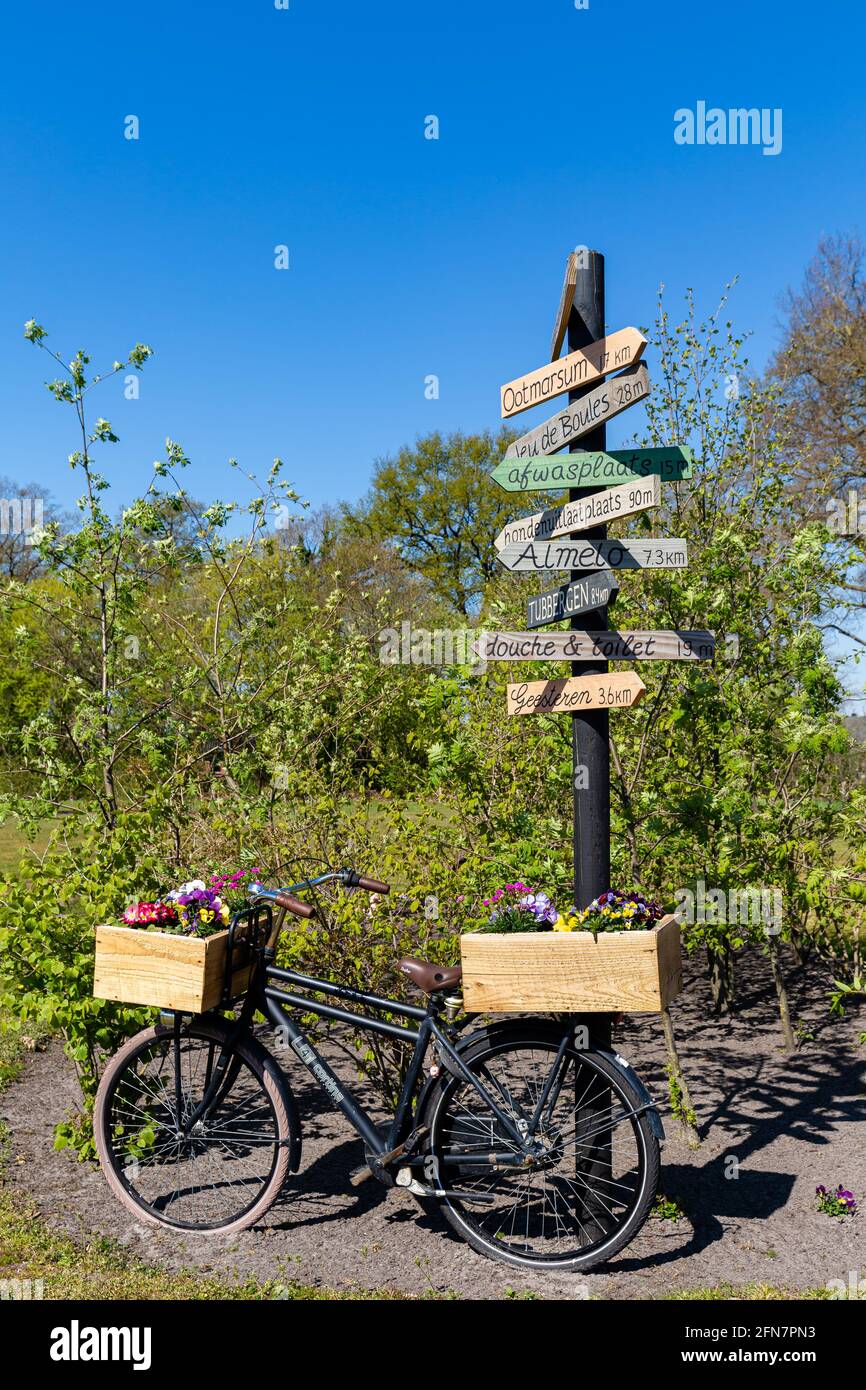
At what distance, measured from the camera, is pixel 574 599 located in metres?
3.93

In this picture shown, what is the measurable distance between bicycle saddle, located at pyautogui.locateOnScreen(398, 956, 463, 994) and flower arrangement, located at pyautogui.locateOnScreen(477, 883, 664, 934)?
203 mm

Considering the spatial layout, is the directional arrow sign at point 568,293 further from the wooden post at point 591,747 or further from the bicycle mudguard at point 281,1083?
the bicycle mudguard at point 281,1083

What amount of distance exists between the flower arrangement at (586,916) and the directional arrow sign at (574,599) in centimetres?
104

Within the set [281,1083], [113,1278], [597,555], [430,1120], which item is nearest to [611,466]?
[597,555]

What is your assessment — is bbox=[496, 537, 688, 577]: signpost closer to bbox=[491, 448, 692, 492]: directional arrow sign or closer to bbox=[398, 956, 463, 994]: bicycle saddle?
bbox=[491, 448, 692, 492]: directional arrow sign

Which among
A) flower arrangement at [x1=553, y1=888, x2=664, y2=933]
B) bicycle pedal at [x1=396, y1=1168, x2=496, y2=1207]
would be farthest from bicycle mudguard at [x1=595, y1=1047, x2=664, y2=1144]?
bicycle pedal at [x1=396, y1=1168, x2=496, y2=1207]

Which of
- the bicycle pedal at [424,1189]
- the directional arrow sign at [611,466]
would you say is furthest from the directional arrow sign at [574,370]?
the bicycle pedal at [424,1189]

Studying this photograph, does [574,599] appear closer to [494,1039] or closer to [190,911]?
[494,1039]

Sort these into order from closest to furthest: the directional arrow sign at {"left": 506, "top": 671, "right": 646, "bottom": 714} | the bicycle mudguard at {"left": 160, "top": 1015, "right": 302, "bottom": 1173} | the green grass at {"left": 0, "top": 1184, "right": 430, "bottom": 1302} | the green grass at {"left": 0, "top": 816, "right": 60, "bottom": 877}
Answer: the green grass at {"left": 0, "top": 1184, "right": 430, "bottom": 1302} < the directional arrow sign at {"left": 506, "top": 671, "right": 646, "bottom": 714} < the bicycle mudguard at {"left": 160, "top": 1015, "right": 302, "bottom": 1173} < the green grass at {"left": 0, "top": 816, "right": 60, "bottom": 877}

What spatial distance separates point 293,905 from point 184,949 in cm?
42

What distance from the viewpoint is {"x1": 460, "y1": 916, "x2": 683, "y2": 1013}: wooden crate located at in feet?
11.4
